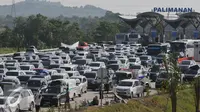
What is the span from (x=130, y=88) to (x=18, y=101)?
1114cm

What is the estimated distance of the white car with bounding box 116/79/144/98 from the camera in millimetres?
34906

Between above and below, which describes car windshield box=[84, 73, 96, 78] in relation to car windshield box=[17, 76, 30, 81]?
below

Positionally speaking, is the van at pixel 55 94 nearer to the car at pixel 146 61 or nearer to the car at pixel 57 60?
the car at pixel 57 60

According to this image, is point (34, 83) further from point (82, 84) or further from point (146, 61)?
point (146, 61)

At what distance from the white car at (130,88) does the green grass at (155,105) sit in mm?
1181

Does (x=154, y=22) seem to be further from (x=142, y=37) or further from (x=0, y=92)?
(x=0, y=92)

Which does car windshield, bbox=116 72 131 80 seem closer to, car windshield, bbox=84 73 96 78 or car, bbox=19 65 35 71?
car windshield, bbox=84 73 96 78

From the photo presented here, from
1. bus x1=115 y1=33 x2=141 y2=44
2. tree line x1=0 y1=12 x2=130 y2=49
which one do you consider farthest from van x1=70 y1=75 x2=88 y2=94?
bus x1=115 y1=33 x2=141 y2=44

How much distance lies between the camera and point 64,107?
93.7ft

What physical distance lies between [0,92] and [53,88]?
358cm

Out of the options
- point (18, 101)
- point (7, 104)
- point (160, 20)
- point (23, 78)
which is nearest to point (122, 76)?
point (23, 78)

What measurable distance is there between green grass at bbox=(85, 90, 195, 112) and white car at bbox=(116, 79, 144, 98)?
118 centimetres

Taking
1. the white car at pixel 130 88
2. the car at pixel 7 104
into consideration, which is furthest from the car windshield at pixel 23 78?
the car at pixel 7 104

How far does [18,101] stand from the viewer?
25812mm
